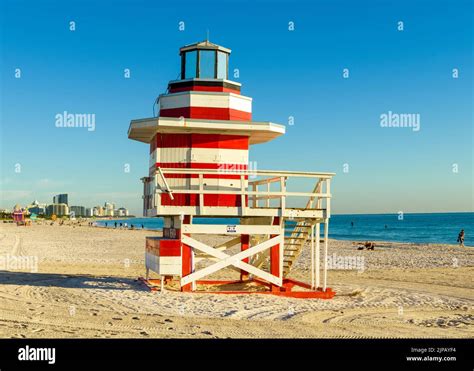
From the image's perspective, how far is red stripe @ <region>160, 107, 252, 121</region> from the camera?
49.0 ft

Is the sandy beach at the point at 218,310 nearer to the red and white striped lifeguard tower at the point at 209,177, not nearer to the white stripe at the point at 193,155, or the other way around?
the red and white striped lifeguard tower at the point at 209,177

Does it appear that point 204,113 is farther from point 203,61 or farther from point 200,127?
point 203,61

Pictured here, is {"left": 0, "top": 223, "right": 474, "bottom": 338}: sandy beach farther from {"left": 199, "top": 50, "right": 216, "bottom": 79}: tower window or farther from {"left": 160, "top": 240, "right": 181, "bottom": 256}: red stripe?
{"left": 199, "top": 50, "right": 216, "bottom": 79}: tower window

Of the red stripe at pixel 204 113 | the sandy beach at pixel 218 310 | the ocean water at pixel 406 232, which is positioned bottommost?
the ocean water at pixel 406 232

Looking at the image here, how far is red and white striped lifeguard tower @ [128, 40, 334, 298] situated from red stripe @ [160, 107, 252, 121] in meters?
0.03

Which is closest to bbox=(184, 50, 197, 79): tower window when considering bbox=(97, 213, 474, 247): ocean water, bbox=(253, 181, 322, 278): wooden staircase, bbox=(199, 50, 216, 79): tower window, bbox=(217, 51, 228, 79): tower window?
bbox=(199, 50, 216, 79): tower window

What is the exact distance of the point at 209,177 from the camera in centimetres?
1497

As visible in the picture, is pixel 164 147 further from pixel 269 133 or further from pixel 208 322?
pixel 208 322

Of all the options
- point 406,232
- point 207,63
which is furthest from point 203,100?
point 406,232

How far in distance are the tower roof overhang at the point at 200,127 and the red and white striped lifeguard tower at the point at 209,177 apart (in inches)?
1.0

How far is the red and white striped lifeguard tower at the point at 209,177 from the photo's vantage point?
560 inches

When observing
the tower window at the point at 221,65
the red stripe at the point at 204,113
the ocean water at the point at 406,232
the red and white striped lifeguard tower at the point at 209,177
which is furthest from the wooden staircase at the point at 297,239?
the ocean water at the point at 406,232
